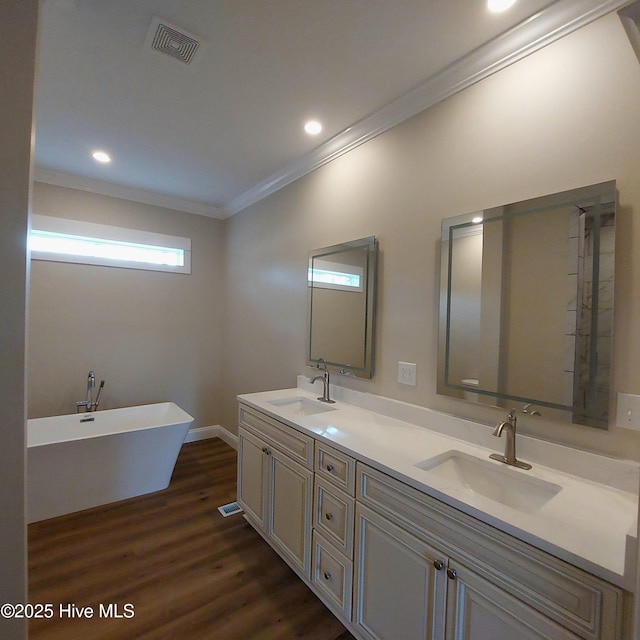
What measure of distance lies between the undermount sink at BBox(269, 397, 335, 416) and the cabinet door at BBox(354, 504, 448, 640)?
0.87m

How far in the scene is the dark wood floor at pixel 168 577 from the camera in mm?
1574

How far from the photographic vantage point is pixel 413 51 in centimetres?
155

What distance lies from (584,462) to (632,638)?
60 cm

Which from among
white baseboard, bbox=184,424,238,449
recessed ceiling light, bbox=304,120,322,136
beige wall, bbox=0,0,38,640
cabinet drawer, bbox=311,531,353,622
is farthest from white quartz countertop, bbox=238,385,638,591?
white baseboard, bbox=184,424,238,449

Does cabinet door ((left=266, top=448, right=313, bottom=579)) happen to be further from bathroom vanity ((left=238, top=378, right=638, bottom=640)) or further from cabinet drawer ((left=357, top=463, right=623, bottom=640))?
cabinet drawer ((left=357, top=463, right=623, bottom=640))

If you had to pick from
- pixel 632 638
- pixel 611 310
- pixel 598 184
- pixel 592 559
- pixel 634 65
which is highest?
pixel 634 65

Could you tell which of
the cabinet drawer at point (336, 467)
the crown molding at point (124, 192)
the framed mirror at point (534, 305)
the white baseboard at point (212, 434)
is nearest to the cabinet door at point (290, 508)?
the cabinet drawer at point (336, 467)

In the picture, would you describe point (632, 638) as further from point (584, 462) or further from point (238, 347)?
point (238, 347)

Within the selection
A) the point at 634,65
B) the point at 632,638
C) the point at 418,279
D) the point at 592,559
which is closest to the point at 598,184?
the point at 634,65

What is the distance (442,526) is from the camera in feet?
3.69

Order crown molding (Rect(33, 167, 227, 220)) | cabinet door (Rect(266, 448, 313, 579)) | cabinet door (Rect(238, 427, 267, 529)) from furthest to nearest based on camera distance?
crown molding (Rect(33, 167, 227, 220))
cabinet door (Rect(238, 427, 267, 529))
cabinet door (Rect(266, 448, 313, 579))

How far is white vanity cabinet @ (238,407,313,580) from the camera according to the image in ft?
5.77

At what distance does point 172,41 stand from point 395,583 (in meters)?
2.56

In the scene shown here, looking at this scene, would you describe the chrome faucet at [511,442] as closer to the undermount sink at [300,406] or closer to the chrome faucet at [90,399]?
the undermount sink at [300,406]
